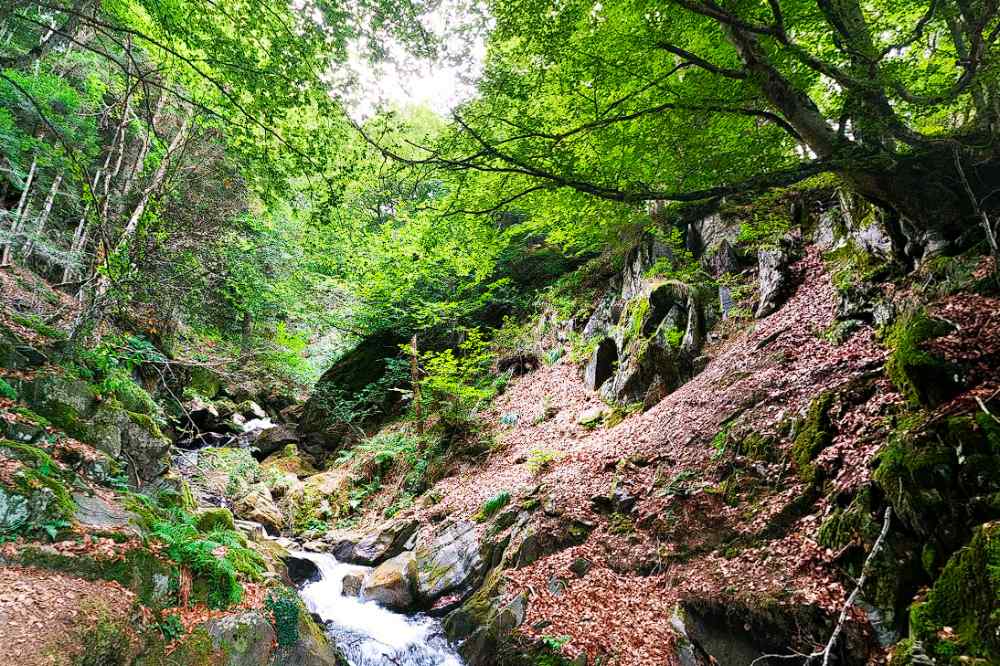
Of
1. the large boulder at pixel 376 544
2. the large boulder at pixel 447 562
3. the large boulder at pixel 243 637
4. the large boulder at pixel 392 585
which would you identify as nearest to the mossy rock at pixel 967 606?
the large boulder at pixel 447 562

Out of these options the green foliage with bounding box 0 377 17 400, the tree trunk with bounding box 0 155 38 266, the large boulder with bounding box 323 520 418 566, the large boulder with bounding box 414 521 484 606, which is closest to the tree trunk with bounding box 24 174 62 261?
the tree trunk with bounding box 0 155 38 266

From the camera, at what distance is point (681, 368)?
9.24 metres

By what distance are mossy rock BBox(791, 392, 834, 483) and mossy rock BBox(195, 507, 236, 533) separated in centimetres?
822

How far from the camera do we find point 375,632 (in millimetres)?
7289

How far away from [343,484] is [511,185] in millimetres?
10713

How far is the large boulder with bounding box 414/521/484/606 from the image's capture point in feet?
24.9

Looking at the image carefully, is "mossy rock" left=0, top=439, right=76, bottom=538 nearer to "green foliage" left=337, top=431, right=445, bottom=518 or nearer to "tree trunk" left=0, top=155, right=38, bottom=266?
"green foliage" left=337, top=431, right=445, bottom=518

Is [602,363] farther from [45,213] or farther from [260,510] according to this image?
[45,213]

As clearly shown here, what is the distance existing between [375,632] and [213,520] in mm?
Result: 3280

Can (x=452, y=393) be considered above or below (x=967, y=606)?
above

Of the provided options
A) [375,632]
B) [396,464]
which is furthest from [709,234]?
[375,632]

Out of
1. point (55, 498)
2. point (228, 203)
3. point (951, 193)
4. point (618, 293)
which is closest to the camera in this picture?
point (55, 498)

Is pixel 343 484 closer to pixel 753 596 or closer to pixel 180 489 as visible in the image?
pixel 180 489

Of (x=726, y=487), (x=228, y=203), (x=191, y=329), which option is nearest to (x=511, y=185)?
(x=726, y=487)
